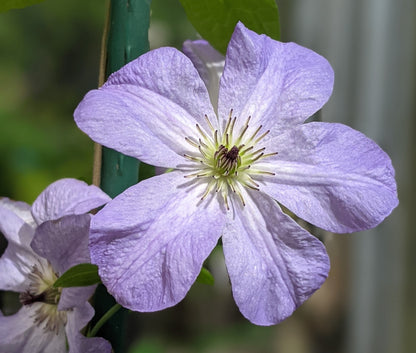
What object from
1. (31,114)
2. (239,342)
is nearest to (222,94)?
(31,114)

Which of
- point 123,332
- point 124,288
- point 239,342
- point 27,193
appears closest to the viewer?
point 124,288

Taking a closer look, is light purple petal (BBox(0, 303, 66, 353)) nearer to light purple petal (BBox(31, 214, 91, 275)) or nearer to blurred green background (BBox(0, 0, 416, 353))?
light purple petal (BBox(31, 214, 91, 275))

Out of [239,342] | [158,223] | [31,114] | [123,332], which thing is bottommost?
[239,342]

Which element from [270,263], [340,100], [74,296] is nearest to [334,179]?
[270,263]

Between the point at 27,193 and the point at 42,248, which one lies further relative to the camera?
the point at 27,193

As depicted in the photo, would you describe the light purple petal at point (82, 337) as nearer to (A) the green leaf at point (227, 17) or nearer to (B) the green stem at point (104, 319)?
(B) the green stem at point (104, 319)

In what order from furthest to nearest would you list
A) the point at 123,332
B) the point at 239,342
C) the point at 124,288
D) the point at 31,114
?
the point at 239,342 → the point at 31,114 → the point at 123,332 → the point at 124,288

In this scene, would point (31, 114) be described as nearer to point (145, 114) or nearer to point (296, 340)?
point (296, 340)

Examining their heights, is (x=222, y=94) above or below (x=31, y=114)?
above
